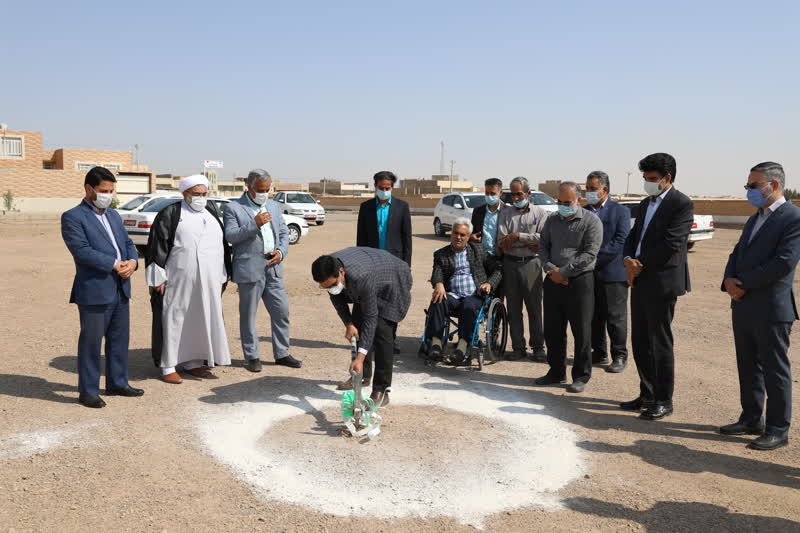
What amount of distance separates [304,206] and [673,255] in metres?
22.1

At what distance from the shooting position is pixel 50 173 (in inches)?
1822

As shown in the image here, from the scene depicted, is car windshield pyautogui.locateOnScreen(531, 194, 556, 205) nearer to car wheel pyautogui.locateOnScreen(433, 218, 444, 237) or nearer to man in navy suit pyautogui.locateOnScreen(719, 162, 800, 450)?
car wheel pyautogui.locateOnScreen(433, 218, 444, 237)

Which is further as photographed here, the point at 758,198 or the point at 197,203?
the point at 197,203

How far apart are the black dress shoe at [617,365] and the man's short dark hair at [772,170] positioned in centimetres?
258

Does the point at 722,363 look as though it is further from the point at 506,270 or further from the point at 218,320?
the point at 218,320

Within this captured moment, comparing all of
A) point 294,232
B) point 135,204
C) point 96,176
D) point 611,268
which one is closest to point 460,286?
point 611,268

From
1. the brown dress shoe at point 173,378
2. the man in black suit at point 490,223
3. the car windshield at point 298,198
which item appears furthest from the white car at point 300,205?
the brown dress shoe at point 173,378

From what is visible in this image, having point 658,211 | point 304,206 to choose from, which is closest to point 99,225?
point 658,211

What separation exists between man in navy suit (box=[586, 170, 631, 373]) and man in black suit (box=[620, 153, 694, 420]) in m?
1.24

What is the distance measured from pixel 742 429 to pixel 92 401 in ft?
16.6

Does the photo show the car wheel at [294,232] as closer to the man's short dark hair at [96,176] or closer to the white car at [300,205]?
the white car at [300,205]

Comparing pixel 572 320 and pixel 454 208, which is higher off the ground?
pixel 454 208

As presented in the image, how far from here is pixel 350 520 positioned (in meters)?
3.47

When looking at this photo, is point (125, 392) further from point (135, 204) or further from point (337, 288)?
point (135, 204)
